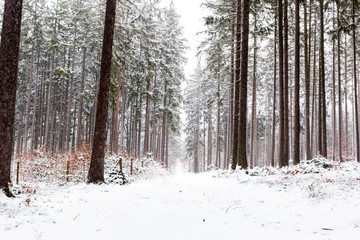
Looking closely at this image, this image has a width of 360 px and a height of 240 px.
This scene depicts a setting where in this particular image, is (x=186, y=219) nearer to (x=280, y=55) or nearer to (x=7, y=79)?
(x=7, y=79)

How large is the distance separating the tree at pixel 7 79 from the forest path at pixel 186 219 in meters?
1.04

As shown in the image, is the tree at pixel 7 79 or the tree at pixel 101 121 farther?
the tree at pixel 101 121

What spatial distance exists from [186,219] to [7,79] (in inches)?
218

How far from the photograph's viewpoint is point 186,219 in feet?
13.6

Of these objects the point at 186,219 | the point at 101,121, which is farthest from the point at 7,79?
the point at 186,219

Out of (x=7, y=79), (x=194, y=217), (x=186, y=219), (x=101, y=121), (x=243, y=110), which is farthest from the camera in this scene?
(x=243, y=110)

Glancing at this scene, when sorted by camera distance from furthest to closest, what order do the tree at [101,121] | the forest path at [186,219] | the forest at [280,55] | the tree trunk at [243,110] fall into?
the forest at [280,55], the tree trunk at [243,110], the tree at [101,121], the forest path at [186,219]

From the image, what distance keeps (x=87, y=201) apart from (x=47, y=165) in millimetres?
9723

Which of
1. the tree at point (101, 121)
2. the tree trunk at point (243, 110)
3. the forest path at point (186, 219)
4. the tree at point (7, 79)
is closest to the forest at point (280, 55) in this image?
the tree trunk at point (243, 110)

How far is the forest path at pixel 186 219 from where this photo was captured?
3.35 meters

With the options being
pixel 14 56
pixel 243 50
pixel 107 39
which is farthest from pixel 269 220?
pixel 243 50

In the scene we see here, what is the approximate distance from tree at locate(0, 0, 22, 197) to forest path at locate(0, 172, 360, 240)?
3.42 feet

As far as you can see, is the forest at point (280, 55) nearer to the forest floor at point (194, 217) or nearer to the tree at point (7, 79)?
the forest floor at point (194, 217)

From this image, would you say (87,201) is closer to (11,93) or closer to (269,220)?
(11,93)
